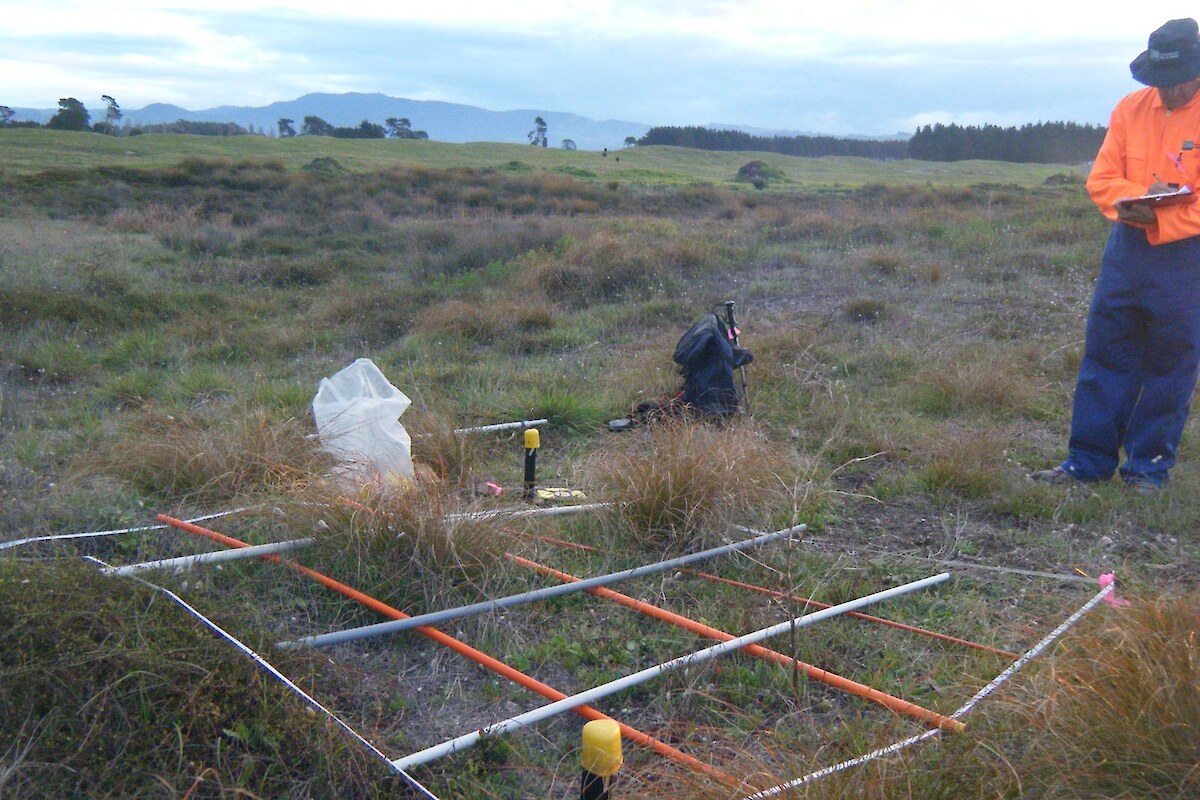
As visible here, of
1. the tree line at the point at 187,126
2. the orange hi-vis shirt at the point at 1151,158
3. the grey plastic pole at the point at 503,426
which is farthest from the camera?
the tree line at the point at 187,126

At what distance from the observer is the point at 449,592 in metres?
3.29

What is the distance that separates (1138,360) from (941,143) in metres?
66.3

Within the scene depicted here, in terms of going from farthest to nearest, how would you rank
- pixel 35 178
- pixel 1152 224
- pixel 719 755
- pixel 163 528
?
pixel 35 178 < pixel 1152 224 < pixel 163 528 < pixel 719 755

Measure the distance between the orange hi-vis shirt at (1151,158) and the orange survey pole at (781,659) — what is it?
106 inches

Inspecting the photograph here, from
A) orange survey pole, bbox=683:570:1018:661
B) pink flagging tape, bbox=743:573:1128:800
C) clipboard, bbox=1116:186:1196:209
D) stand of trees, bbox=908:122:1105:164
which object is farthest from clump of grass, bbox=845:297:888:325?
stand of trees, bbox=908:122:1105:164

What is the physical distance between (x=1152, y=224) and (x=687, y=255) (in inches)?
296

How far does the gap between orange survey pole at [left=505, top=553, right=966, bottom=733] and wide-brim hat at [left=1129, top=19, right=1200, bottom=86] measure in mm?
3099

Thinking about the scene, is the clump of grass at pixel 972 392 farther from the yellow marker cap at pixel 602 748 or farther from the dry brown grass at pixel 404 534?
the yellow marker cap at pixel 602 748

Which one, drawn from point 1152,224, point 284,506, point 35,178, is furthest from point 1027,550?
point 35,178

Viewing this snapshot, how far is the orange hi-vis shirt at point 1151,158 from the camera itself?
4.24m

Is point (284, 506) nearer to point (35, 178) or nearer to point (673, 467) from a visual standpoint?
point (673, 467)

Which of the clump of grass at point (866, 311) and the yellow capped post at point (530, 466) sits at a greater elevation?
the clump of grass at point (866, 311)

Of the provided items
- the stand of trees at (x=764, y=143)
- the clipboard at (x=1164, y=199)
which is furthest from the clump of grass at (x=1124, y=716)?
the stand of trees at (x=764, y=143)

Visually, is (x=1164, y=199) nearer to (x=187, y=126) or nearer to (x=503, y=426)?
(x=503, y=426)
